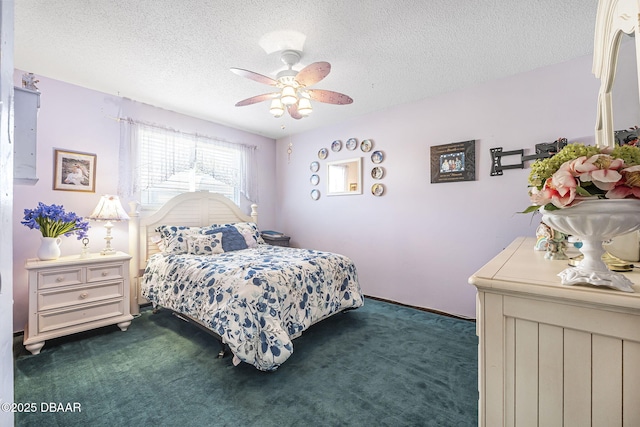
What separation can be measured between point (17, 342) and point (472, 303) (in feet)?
14.3

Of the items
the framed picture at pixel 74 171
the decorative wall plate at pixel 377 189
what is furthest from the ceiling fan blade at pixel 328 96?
the framed picture at pixel 74 171

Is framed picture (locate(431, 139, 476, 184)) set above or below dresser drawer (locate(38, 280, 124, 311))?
above

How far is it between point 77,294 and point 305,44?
9.73 ft

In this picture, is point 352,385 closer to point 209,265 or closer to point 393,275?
point 209,265

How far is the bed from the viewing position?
1956 millimetres

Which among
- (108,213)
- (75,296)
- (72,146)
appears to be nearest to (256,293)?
(75,296)

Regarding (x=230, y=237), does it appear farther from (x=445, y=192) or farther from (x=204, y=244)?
(x=445, y=192)

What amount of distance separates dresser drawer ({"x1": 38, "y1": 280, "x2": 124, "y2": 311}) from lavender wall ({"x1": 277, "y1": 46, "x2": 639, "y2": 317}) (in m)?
2.66

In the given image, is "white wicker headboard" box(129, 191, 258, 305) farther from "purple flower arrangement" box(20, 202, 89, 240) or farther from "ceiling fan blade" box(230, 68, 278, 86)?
"ceiling fan blade" box(230, 68, 278, 86)

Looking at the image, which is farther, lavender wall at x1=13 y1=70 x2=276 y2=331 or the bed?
lavender wall at x1=13 y1=70 x2=276 y2=331

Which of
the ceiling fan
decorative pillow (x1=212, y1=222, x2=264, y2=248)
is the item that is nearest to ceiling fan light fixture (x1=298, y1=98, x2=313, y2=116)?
the ceiling fan

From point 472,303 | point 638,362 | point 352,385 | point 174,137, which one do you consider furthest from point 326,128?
point 638,362

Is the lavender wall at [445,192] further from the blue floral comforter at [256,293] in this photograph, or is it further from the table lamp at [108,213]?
the table lamp at [108,213]

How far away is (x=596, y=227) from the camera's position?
0.76 metres
